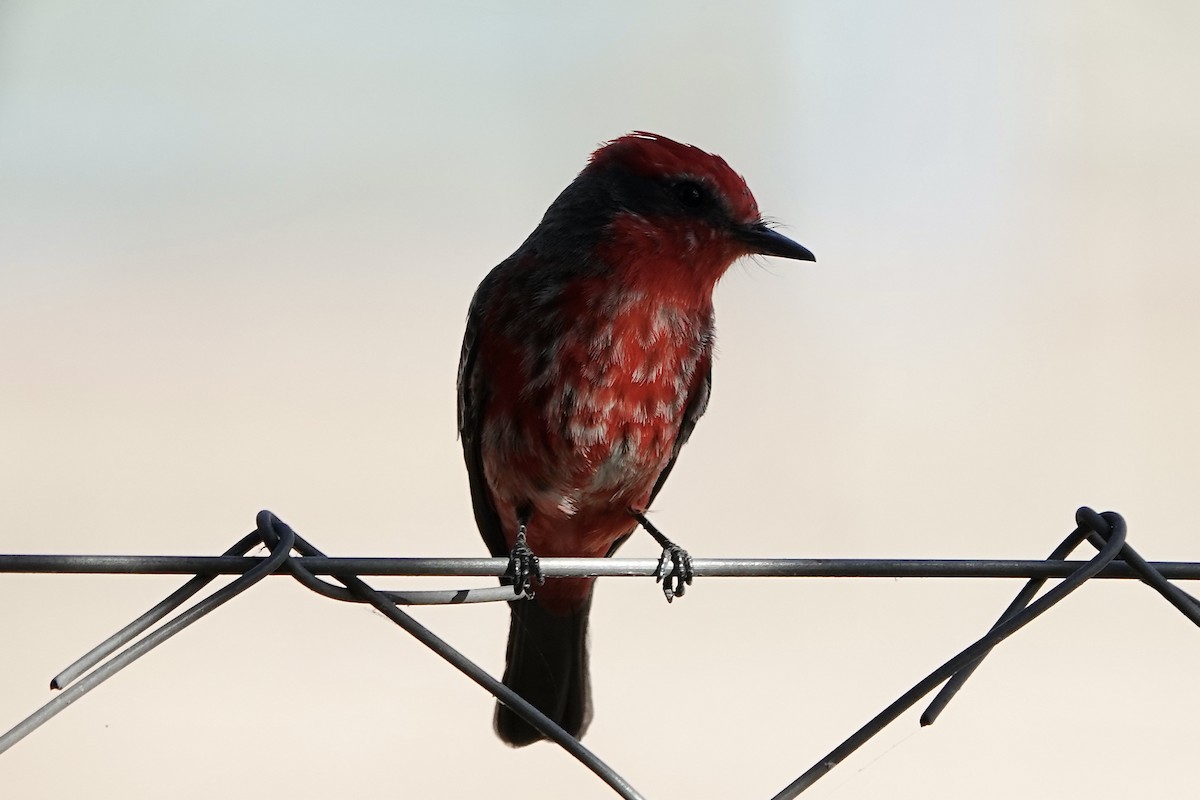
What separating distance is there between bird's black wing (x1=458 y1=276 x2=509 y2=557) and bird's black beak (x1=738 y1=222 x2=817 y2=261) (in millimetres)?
803

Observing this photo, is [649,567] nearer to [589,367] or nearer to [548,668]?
[589,367]

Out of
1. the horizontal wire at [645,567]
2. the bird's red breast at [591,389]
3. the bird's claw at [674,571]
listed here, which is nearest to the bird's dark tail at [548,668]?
the bird's red breast at [591,389]

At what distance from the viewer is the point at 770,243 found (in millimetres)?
3520

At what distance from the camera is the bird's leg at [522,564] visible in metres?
1.95

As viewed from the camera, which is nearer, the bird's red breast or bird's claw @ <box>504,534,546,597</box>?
bird's claw @ <box>504,534,546,597</box>

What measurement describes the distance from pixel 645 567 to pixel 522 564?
0.29m

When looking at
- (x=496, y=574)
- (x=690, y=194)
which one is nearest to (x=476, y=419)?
(x=690, y=194)

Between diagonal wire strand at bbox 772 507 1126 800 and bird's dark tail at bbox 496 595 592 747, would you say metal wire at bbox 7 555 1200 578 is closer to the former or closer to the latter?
diagonal wire strand at bbox 772 507 1126 800

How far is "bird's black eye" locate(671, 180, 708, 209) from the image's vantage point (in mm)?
3537

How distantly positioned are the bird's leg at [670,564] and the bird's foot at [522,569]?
314 mm

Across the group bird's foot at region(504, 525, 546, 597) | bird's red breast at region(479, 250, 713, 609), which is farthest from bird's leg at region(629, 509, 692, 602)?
bird's foot at region(504, 525, 546, 597)

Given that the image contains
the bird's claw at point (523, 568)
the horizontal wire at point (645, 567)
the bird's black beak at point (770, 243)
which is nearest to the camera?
the horizontal wire at point (645, 567)

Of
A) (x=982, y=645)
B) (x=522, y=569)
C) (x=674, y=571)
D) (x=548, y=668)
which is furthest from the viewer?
(x=548, y=668)

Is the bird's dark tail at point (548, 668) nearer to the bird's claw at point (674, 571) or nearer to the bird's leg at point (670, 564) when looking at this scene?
the bird's leg at point (670, 564)
